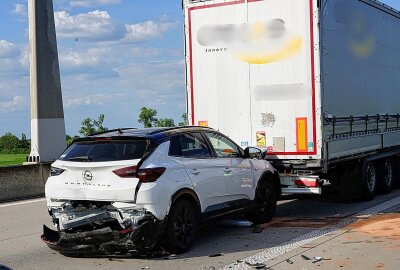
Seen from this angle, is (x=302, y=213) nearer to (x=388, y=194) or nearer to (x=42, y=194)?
(x=388, y=194)

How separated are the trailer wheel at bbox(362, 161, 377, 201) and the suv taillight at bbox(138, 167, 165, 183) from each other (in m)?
6.02

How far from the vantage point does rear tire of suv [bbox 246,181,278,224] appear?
9445 millimetres

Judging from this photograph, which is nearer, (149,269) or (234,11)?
(149,269)

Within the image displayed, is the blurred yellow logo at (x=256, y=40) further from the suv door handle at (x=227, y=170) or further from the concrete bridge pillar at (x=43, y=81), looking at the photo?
the concrete bridge pillar at (x=43, y=81)

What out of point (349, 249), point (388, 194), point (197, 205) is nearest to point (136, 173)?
point (197, 205)

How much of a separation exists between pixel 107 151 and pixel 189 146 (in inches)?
46.7

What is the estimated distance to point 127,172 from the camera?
7199 millimetres

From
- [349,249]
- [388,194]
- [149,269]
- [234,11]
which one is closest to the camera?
[149,269]

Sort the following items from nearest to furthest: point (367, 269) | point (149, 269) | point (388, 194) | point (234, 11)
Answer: point (367, 269) < point (149, 269) < point (234, 11) < point (388, 194)

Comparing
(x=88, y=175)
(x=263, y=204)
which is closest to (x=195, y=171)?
(x=88, y=175)

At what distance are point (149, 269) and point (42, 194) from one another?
940 cm

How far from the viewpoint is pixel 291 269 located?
21.7 feet

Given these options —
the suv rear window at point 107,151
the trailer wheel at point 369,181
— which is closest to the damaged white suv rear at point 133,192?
the suv rear window at point 107,151

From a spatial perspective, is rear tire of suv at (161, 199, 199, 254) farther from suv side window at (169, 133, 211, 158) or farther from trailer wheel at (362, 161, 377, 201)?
trailer wheel at (362, 161, 377, 201)
